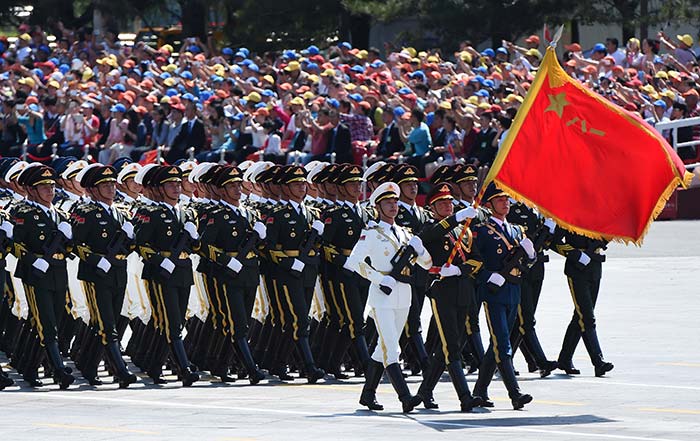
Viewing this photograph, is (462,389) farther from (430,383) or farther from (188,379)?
(188,379)

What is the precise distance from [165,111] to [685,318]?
12.0 metres

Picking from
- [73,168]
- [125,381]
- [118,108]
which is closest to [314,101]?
[118,108]

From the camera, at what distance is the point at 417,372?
669 inches

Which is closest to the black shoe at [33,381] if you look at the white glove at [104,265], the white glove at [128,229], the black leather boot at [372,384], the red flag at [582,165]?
the white glove at [104,265]

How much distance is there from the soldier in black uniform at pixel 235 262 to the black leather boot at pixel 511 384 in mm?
2879

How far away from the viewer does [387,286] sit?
14.5 metres

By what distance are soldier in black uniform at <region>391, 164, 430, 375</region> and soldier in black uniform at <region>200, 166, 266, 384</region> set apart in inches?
51.2

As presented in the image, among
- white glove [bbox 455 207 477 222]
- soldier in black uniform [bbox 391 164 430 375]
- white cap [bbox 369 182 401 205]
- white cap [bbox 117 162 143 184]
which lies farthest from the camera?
white cap [bbox 117 162 143 184]

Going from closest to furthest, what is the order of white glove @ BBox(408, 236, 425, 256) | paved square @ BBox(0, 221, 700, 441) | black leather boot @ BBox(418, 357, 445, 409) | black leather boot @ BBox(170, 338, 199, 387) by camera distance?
1. paved square @ BBox(0, 221, 700, 441)
2. white glove @ BBox(408, 236, 425, 256)
3. black leather boot @ BBox(418, 357, 445, 409)
4. black leather boot @ BBox(170, 338, 199, 387)

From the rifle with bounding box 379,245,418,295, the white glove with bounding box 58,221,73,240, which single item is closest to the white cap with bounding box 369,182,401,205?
the rifle with bounding box 379,245,418,295

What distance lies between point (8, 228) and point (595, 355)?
531 cm

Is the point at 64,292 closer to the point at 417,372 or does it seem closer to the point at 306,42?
the point at 417,372

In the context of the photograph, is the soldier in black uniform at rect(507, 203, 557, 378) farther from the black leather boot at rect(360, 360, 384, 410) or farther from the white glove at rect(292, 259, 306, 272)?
the black leather boot at rect(360, 360, 384, 410)

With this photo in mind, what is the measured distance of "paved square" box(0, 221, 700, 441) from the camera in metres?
13.4
